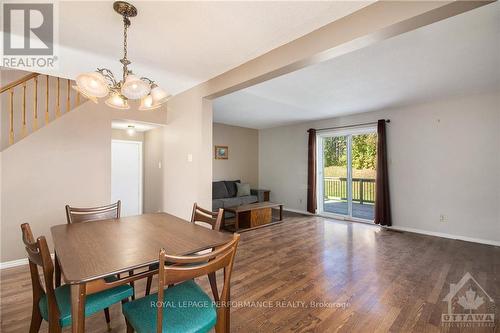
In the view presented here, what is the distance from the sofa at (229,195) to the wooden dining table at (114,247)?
132 inches

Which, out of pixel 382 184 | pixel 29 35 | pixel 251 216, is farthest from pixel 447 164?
pixel 29 35

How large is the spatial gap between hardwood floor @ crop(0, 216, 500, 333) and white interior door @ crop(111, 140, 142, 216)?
229cm

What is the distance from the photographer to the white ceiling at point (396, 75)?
7.14 ft

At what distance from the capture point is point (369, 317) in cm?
191

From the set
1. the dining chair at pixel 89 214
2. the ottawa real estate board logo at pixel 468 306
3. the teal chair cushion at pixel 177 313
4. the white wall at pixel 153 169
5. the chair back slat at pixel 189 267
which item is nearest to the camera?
the chair back slat at pixel 189 267

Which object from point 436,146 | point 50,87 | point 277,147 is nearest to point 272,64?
point 50,87

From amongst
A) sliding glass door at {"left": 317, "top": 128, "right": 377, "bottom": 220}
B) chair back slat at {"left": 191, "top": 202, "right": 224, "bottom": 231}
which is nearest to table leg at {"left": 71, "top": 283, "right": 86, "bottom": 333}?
chair back slat at {"left": 191, "top": 202, "right": 224, "bottom": 231}

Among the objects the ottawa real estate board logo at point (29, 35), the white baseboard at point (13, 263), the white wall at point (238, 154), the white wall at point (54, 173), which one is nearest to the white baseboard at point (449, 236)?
the white wall at point (238, 154)

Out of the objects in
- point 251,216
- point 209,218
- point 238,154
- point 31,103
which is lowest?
point 251,216

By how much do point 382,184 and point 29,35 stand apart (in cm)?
569

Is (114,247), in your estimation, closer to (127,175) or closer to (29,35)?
(29,35)

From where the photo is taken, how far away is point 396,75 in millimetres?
3076

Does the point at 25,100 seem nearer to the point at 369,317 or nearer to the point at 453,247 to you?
the point at 369,317

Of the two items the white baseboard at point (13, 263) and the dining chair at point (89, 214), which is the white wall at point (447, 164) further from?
the white baseboard at point (13, 263)
